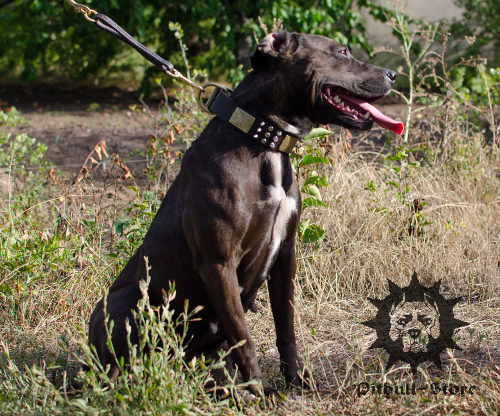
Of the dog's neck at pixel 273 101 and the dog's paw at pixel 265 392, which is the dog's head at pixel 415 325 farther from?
the dog's neck at pixel 273 101

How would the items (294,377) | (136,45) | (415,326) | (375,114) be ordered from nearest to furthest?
(375,114)
(294,377)
(136,45)
(415,326)

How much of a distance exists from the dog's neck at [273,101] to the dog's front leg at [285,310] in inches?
24.1

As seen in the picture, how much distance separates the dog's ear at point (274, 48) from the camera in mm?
2803

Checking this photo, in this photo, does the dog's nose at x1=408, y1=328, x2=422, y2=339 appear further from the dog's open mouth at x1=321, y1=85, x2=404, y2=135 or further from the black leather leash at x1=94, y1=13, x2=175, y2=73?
the black leather leash at x1=94, y1=13, x2=175, y2=73

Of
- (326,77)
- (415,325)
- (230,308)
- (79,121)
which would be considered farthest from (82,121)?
(230,308)

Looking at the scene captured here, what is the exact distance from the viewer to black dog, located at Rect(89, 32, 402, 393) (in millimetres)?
2701

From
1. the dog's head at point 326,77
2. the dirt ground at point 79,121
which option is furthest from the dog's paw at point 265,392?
the dirt ground at point 79,121

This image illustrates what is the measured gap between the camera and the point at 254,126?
277cm

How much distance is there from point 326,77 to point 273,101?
0.24m

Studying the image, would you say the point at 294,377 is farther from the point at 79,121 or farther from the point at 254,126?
the point at 79,121

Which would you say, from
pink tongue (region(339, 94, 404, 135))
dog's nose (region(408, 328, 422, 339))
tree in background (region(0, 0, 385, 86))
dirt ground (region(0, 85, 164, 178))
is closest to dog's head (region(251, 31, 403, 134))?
pink tongue (region(339, 94, 404, 135))

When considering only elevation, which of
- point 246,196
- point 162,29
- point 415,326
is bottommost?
point 415,326

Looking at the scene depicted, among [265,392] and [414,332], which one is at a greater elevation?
[414,332]

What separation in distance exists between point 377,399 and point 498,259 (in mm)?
2122
